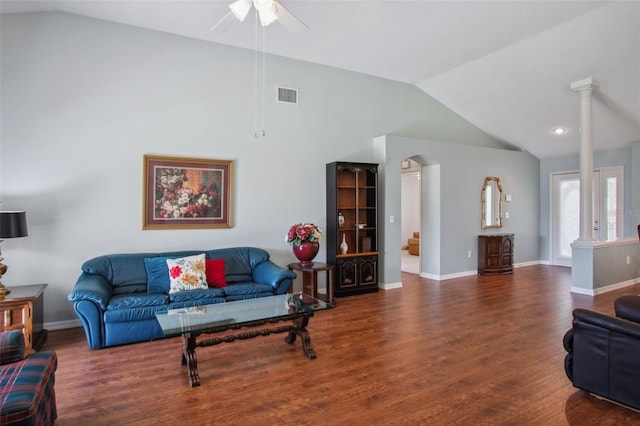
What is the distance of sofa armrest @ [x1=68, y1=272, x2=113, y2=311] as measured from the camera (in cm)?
359

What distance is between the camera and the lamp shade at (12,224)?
3537mm

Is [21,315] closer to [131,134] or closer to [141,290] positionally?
[141,290]

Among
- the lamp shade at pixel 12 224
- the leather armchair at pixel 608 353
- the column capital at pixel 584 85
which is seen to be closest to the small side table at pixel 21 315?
the lamp shade at pixel 12 224

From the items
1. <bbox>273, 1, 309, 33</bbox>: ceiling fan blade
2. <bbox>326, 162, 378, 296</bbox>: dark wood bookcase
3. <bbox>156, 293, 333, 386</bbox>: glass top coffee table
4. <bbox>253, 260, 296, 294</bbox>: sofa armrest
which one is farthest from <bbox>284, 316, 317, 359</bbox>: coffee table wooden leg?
<bbox>273, 1, 309, 33</bbox>: ceiling fan blade

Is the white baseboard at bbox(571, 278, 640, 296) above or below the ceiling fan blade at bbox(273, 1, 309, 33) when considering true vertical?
below

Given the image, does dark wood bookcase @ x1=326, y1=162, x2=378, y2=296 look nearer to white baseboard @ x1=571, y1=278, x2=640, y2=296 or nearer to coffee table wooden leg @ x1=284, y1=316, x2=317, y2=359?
coffee table wooden leg @ x1=284, y1=316, x2=317, y2=359

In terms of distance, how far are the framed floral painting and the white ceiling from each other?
5.50ft

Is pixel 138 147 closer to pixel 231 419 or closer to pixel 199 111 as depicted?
pixel 199 111

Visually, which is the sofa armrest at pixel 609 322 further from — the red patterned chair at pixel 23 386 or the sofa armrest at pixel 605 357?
the red patterned chair at pixel 23 386

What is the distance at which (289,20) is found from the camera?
3.27 metres

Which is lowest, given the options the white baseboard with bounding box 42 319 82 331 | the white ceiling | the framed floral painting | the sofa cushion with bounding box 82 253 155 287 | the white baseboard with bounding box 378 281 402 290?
the white baseboard with bounding box 42 319 82 331

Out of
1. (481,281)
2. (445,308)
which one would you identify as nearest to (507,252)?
(481,281)

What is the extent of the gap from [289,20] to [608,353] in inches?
137

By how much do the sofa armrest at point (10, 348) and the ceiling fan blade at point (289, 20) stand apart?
301cm
